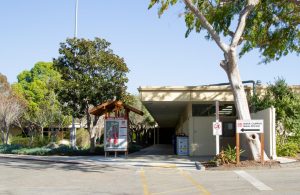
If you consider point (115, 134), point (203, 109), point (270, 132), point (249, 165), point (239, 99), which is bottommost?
point (249, 165)

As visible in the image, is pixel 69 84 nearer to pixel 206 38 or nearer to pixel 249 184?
pixel 206 38

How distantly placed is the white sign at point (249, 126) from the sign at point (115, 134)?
804 centimetres

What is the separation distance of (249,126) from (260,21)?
15.4 feet

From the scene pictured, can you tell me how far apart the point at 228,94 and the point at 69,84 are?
942 centimetres

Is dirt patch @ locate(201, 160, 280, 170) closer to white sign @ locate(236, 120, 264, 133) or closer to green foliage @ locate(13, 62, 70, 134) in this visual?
white sign @ locate(236, 120, 264, 133)

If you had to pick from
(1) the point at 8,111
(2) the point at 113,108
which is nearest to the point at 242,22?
(2) the point at 113,108

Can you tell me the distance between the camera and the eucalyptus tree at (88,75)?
27500 millimetres

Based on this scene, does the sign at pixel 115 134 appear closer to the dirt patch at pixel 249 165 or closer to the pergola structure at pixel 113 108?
the pergola structure at pixel 113 108

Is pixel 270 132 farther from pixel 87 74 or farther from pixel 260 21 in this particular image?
pixel 87 74

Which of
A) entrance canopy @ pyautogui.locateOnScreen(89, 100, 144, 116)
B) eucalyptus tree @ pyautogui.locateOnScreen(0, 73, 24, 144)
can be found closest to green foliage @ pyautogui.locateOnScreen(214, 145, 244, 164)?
entrance canopy @ pyautogui.locateOnScreen(89, 100, 144, 116)

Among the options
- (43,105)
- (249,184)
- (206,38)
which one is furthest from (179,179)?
(43,105)

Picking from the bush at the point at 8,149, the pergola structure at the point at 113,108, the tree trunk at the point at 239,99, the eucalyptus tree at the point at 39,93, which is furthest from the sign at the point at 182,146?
the bush at the point at 8,149

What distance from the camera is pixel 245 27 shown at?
20344 millimetres

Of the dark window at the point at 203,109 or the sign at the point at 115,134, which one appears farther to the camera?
the dark window at the point at 203,109
